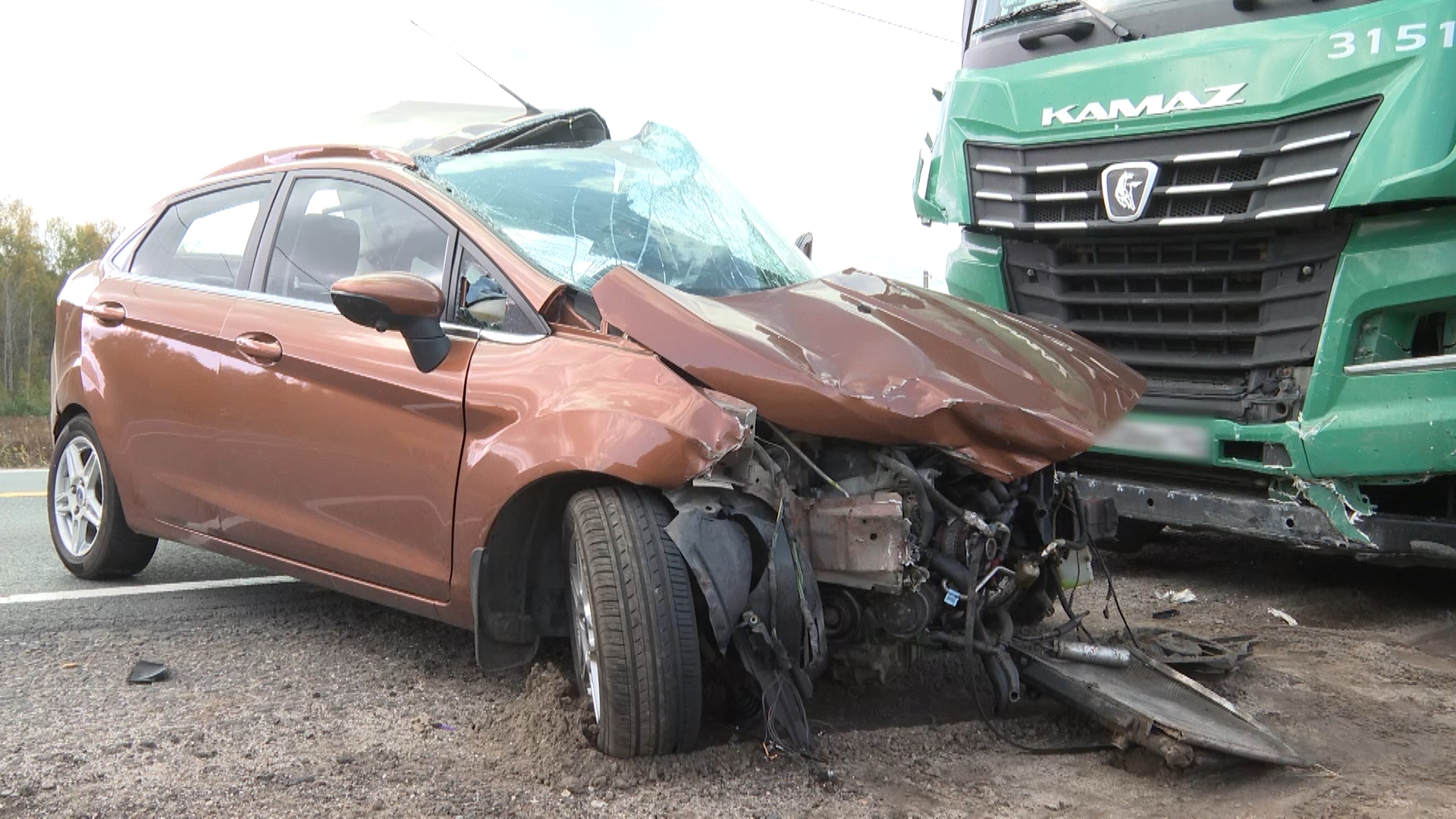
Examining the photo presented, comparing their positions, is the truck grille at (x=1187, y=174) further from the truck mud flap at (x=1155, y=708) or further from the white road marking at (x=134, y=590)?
the white road marking at (x=134, y=590)

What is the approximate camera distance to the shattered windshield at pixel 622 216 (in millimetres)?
3740

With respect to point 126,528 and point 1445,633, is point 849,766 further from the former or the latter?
point 126,528

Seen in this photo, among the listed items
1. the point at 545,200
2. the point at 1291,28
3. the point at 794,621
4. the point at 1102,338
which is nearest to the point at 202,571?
the point at 545,200

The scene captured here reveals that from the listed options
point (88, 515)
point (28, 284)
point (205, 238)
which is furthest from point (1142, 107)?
point (28, 284)

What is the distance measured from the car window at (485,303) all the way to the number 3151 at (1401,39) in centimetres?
322

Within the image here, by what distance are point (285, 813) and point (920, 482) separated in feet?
5.75

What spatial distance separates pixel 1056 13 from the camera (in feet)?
18.0

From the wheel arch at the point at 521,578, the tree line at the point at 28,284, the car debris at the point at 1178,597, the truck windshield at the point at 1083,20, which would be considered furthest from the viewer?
the tree line at the point at 28,284

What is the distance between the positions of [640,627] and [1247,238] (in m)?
3.26

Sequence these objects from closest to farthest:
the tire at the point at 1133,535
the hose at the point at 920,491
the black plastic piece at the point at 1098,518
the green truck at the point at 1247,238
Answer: the hose at the point at 920,491, the black plastic piece at the point at 1098,518, the green truck at the point at 1247,238, the tire at the point at 1133,535

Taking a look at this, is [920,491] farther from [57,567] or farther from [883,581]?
[57,567]

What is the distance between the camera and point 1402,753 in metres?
3.35

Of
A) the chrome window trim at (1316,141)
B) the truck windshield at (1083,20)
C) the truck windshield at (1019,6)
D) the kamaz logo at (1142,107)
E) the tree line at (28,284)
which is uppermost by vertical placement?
the truck windshield at (1019,6)

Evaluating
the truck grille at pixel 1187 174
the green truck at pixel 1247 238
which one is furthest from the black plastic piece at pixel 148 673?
the truck grille at pixel 1187 174
